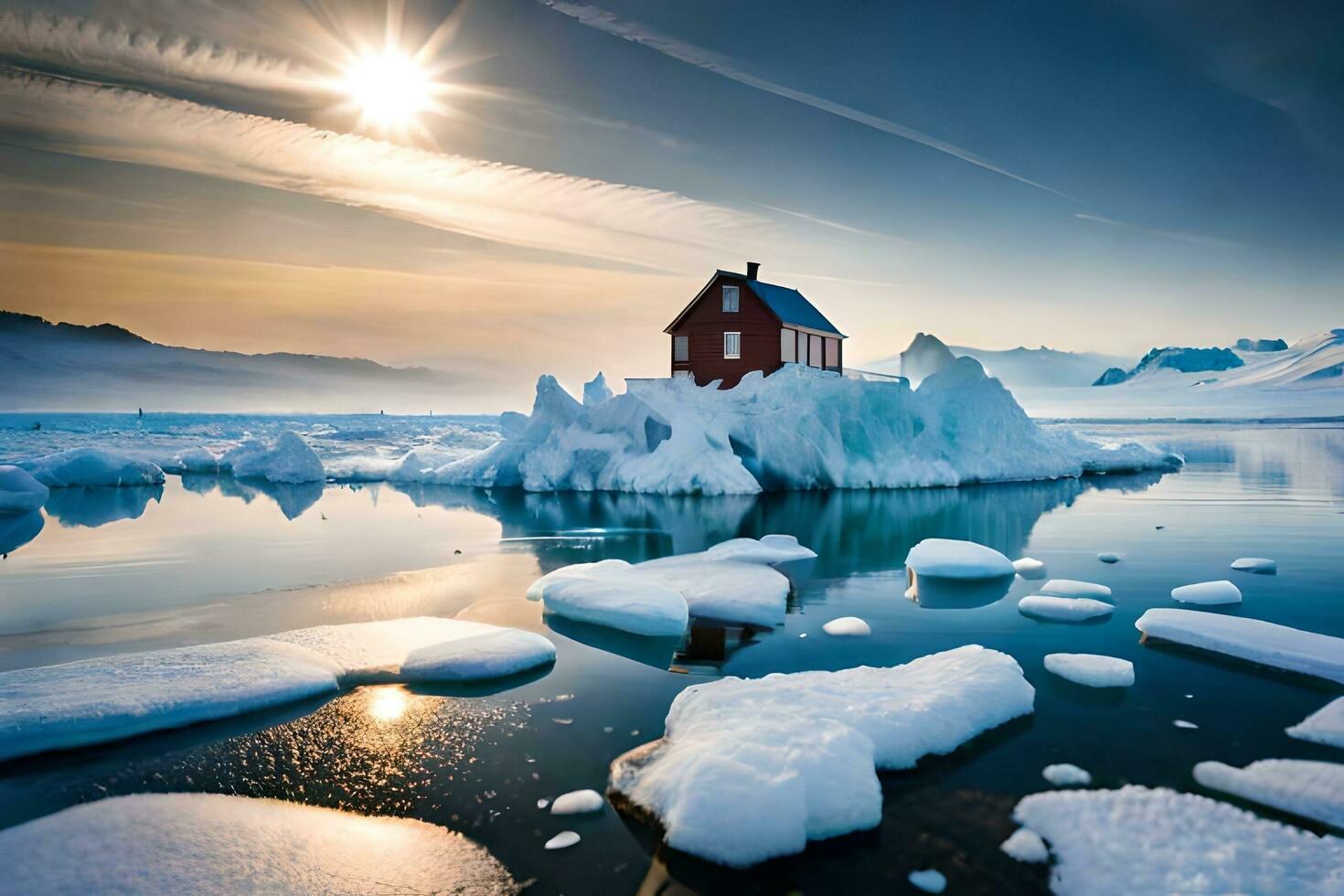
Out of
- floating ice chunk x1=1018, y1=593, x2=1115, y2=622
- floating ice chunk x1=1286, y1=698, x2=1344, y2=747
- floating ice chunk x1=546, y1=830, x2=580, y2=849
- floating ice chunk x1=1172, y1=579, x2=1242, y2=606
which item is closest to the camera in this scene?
floating ice chunk x1=546, y1=830, x2=580, y2=849

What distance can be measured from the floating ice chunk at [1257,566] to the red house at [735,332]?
62.9 ft

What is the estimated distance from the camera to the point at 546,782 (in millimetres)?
5359

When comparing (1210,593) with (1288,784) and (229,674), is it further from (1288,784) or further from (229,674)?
(229,674)

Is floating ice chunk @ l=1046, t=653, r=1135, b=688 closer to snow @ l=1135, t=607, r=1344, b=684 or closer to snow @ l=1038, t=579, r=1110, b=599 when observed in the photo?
snow @ l=1135, t=607, r=1344, b=684

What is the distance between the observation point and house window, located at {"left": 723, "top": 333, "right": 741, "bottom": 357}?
31047 millimetres

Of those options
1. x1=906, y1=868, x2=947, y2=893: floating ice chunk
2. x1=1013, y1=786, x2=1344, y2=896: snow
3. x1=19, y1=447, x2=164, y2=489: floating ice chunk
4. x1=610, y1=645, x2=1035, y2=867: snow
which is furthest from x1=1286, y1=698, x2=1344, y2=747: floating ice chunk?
x1=19, y1=447, x2=164, y2=489: floating ice chunk

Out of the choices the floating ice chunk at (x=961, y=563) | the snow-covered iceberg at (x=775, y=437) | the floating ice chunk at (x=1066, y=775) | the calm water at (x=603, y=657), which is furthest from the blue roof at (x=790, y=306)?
the floating ice chunk at (x=1066, y=775)

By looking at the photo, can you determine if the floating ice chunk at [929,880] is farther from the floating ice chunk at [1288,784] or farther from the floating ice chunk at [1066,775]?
the floating ice chunk at [1288,784]

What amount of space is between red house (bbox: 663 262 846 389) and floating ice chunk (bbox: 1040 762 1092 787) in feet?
84.0

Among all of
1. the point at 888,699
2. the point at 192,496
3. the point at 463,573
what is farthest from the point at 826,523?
the point at 192,496

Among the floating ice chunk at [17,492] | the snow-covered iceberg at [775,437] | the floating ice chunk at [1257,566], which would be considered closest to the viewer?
the floating ice chunk at [1257,566]

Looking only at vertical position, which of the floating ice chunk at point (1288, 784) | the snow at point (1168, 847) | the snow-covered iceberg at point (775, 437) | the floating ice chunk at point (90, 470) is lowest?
the snow at point (1168, 847)

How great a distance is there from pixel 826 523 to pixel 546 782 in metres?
15.5

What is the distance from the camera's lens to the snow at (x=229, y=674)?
6082mm
